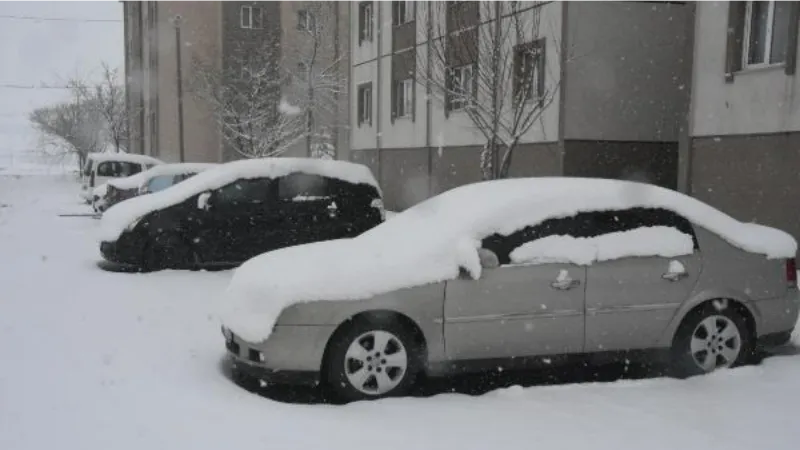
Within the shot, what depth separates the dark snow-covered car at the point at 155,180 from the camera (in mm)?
16234

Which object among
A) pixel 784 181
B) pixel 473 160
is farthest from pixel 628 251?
pixel 473 160

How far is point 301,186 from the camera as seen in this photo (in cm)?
1092

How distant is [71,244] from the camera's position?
14008 millimetres

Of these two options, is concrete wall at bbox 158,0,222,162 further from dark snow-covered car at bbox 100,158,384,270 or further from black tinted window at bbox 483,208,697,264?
black tinted window at bbox 483,208,697,264

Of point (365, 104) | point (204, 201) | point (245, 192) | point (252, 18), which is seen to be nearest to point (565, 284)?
point (245, 192)

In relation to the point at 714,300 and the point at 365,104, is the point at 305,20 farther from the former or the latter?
the point at 714,300

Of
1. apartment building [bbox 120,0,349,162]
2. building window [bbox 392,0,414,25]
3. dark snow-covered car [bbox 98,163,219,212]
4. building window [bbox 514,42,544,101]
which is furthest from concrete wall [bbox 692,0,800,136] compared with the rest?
apartment building [bbox 120,0,349,162]

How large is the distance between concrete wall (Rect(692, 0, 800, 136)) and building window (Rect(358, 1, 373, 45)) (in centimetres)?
1489

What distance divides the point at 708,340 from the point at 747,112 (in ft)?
24.4

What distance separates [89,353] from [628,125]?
12380 mm

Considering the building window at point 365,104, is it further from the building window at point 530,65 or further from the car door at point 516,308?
the car door at point 516,308

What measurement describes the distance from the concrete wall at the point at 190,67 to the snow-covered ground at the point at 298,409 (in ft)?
106

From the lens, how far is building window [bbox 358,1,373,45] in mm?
26172

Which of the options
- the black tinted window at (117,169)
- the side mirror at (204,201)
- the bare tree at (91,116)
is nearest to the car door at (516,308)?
the side mirror at (204,201)
